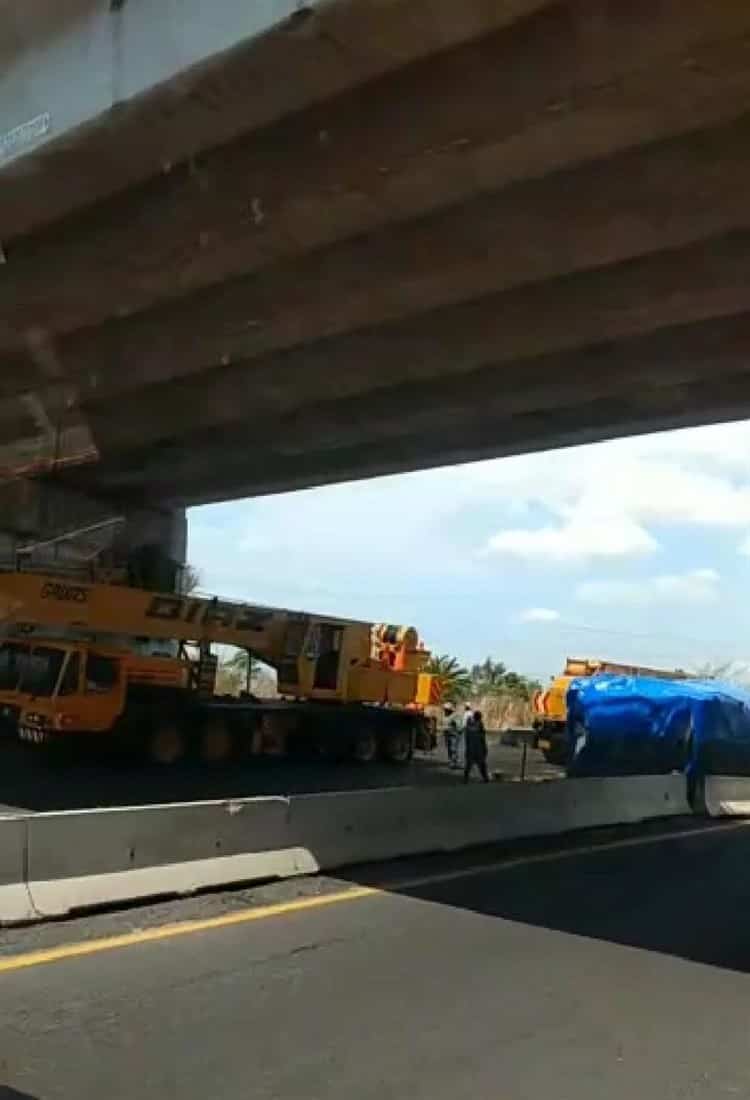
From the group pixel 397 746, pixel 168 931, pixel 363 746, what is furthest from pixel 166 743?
pixel 168 931

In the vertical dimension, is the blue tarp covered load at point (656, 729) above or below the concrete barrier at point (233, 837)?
above

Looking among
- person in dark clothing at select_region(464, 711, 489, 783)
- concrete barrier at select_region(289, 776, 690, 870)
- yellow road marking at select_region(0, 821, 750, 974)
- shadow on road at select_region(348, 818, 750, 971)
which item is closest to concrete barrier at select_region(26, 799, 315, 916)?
concrete barrier at select_region(289, 776, 690, 870)

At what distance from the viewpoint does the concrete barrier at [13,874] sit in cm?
805

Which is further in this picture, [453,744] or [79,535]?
[453,744]

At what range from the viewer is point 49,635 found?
22.2 metres

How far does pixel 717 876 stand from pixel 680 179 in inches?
259

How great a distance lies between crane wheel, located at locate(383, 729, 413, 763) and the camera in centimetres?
2734

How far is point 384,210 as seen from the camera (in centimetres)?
1044

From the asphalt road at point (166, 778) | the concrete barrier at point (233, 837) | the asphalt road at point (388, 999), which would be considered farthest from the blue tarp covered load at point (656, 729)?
the asphalt road at point (388, 999)

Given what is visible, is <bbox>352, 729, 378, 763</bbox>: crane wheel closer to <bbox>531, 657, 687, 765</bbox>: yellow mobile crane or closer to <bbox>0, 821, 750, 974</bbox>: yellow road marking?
<bbox>531, 657, 687, 765</bbox>: yellow mobile crane

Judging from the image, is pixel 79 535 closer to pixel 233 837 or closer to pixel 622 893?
pixel 233 837

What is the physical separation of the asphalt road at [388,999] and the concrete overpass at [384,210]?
18.4ft

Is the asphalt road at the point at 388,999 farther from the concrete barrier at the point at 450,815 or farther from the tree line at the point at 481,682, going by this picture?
the tree line at the point at 481,682

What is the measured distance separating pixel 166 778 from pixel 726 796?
8.85 m
